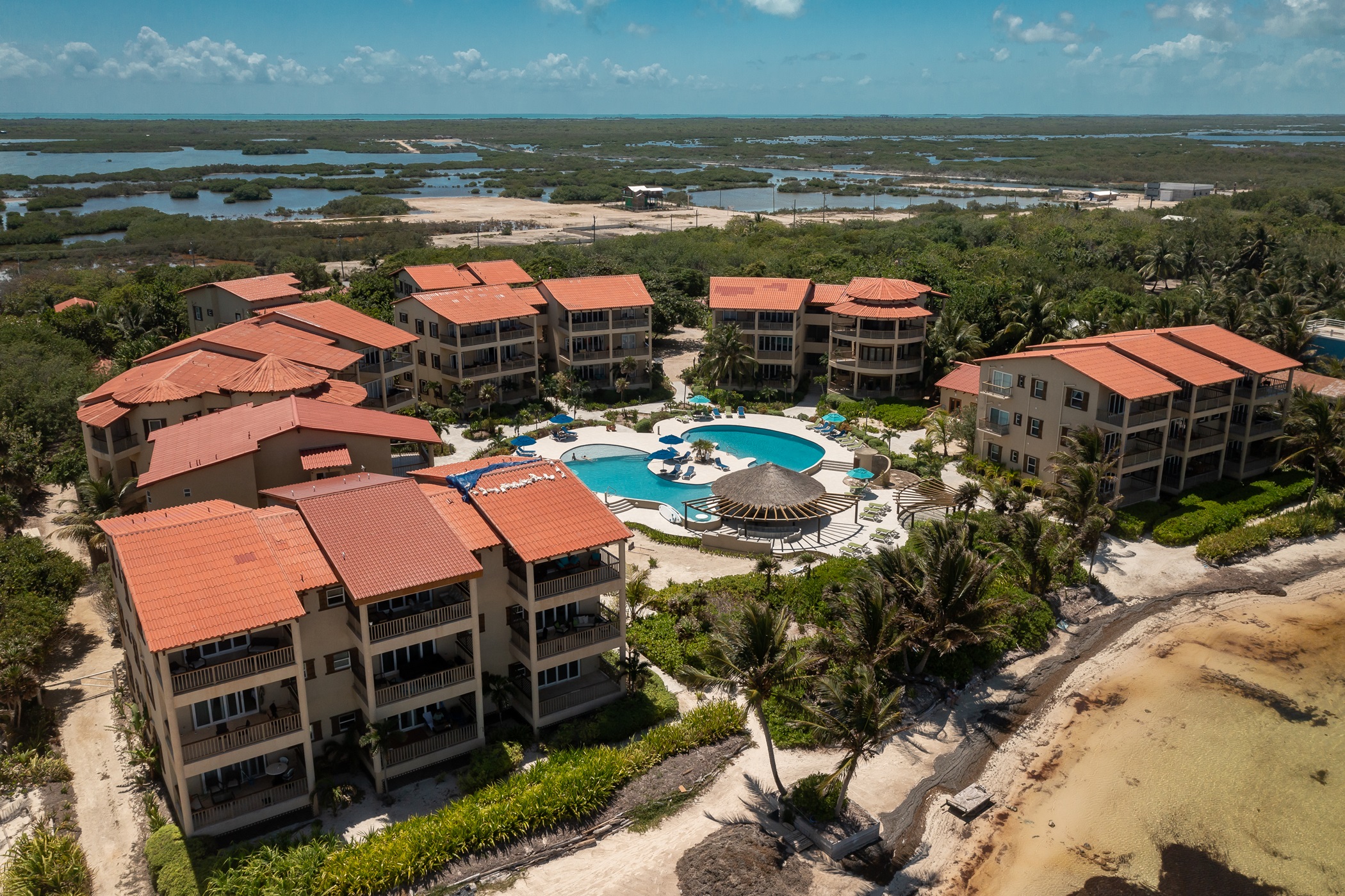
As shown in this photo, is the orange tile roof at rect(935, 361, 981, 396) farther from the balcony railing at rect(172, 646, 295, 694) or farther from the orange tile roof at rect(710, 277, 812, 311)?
the balcony railing at rect(172, 646, 295, 694)

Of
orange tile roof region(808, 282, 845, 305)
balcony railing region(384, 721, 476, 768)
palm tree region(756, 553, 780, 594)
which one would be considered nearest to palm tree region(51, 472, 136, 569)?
balcony railing region(384, 721, 476, 768)

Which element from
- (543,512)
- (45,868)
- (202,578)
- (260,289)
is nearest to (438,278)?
(260,289)

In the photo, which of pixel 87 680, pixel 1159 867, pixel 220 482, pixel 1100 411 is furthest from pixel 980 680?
pixel 87 680

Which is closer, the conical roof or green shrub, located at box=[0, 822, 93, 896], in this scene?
green shrub, located at box=[0, 822, 93, 896]

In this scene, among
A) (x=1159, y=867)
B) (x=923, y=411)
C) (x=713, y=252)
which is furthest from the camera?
(x=713, y=252)

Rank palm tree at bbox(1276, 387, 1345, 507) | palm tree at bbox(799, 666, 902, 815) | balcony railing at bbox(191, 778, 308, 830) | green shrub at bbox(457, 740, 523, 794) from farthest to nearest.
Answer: palm tree at bbox(1276, 387, 1345, 507) → green shrub at bbox(457, 740, 523, 794) → balcony railing at bbox(191, 778, 308, 830) → palm tree at bbox(799, 666, 902, 815)

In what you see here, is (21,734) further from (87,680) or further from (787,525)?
(787,525)
